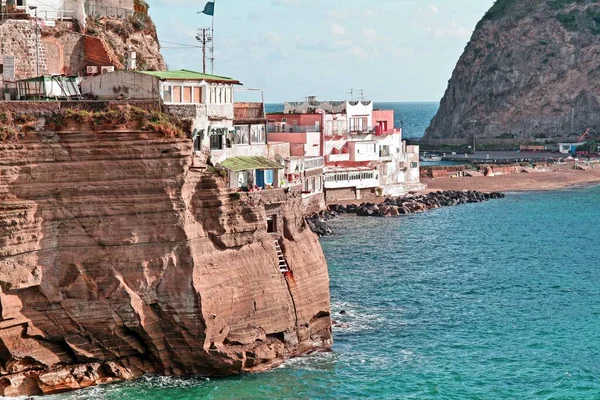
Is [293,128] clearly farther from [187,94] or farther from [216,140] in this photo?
[187,94]

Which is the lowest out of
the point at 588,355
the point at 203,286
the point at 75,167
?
the point at 588,355

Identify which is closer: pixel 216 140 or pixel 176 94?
pixel 176 94

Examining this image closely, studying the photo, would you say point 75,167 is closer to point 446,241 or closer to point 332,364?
point 332,364

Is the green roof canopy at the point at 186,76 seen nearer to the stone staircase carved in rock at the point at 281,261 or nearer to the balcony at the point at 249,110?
the balcony at the point at 249,110

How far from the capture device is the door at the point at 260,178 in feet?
132

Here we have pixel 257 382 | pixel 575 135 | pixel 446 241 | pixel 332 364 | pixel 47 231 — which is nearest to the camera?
pixel 47 231

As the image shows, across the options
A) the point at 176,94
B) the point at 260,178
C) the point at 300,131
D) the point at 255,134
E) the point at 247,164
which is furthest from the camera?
the point at 300,131

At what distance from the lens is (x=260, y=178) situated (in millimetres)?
40500

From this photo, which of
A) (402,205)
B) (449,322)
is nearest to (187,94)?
(449,322)

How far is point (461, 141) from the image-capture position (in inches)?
7790

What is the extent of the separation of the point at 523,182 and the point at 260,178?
96.2 metres

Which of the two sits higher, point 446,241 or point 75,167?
point 75,167

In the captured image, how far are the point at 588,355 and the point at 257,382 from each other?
14.9m

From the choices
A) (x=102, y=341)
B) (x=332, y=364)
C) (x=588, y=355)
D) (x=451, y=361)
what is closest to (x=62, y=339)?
(x=102, y=341)
